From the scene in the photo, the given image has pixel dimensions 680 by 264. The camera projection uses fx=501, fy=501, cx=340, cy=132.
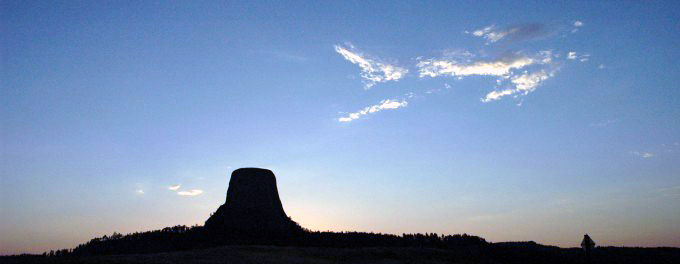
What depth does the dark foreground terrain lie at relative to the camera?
25.7 metres

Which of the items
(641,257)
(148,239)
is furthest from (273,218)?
(641,257)

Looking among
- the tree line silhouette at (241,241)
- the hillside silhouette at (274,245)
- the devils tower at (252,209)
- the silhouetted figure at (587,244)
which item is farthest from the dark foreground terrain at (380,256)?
the devils tower at (252,209)

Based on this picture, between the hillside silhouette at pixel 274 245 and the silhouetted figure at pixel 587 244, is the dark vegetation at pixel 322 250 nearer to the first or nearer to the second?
the hillside silhouette at pixel 274 245

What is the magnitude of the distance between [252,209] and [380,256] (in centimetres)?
2128

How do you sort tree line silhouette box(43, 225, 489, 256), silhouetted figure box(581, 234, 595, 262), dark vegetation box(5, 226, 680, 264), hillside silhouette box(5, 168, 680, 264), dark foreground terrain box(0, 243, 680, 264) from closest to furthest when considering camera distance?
silhouetted figure box(581, 234, 595, 262)
dark foreground terrain box(0, 243, 680, 264)
dark vegetation box(5, 226, 680, 264)
hillside silhouette box(5, 168, 680, 264)
tree line silhouette box(43, 225, 489, 256)

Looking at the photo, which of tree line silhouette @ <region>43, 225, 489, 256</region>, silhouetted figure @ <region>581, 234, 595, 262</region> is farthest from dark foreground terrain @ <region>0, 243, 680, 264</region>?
silhouetted figure @ <region>581, 234, 595, 262</region>

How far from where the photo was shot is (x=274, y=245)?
117ft

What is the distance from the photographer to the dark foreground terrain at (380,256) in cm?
2567

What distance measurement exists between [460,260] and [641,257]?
51.7ft

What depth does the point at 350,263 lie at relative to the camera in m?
28.8

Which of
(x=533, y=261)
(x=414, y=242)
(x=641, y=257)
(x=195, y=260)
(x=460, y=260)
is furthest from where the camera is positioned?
(x=414, y=242)

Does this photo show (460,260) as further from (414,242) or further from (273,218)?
(273,218)

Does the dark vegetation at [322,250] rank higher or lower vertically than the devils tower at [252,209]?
lower

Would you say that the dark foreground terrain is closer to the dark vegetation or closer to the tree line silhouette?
the dark vegetation
